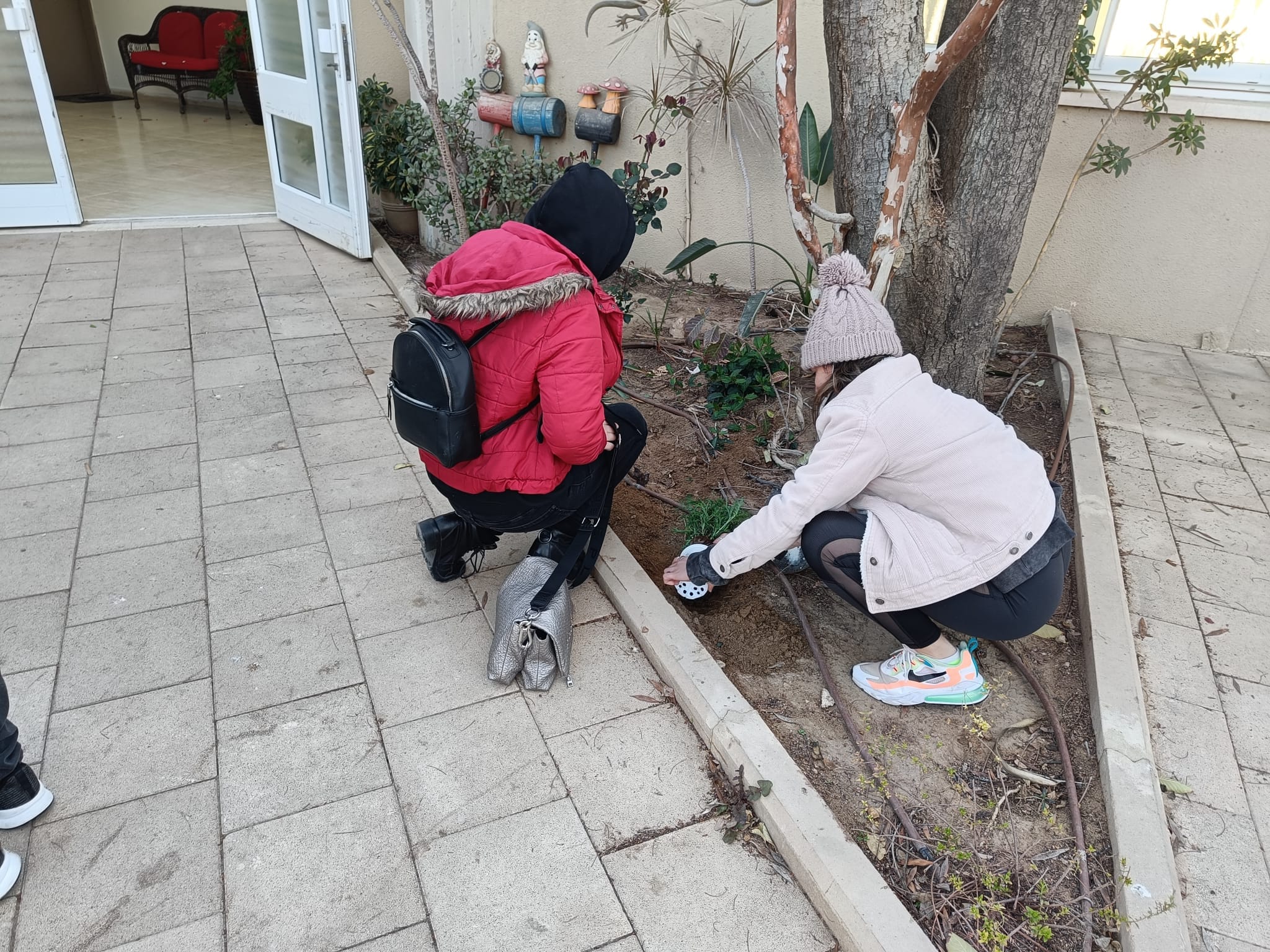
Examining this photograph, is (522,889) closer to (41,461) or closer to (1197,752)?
(1197,752)

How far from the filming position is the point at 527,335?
228cm

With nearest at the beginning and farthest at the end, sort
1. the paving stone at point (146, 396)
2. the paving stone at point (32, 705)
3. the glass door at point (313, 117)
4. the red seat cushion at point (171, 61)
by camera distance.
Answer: the paving stone at point (32, 705) < the paving stone at point (146, 396) < the glass door at point (313, 117) < the red seat cushion at point (171, 61)

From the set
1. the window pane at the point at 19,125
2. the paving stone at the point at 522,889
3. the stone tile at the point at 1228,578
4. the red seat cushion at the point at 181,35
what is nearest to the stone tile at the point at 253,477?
the paving stone at the point at 522,889

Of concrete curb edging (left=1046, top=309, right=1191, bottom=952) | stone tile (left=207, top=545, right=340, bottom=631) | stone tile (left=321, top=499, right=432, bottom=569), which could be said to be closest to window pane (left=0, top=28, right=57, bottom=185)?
stone tile (left=321, top=499, right=432, bottom=569)

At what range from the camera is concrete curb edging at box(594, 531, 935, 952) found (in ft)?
6.28

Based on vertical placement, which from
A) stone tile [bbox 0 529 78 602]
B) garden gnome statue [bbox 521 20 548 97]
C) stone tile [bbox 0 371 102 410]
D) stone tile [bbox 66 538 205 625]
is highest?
garden gnome statue [bbox 521 20 548 97]

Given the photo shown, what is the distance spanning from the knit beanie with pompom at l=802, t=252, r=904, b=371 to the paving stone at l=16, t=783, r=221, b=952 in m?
2.02

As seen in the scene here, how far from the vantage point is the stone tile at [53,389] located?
410 cm

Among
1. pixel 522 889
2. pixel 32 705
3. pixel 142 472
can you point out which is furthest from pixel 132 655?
pixel 522 889

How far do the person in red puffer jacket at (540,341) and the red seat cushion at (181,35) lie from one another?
12.6 meters

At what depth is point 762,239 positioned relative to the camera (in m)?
5.70

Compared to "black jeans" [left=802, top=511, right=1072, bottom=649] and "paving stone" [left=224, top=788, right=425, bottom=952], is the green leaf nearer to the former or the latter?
"black jeans" [left=802, top=511, right=1072, bottom=649]

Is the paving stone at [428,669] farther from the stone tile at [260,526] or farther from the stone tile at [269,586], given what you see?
the stone tile at [260,526]

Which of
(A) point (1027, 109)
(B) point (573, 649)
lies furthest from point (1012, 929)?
(A) point (1027, 109)
